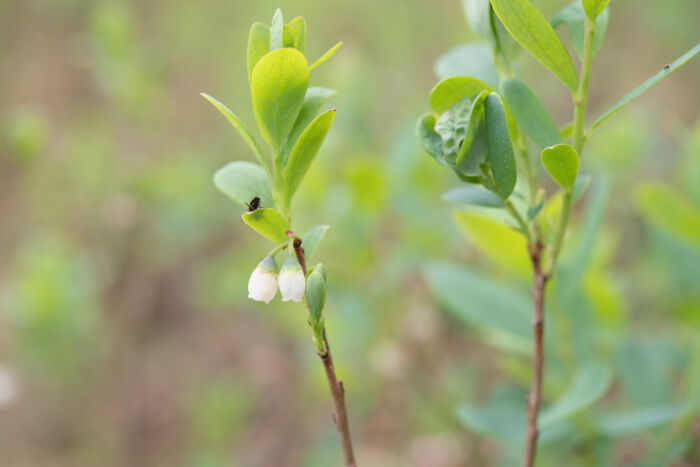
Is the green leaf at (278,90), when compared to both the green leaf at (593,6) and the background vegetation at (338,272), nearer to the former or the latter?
the green leaf at (593,6)

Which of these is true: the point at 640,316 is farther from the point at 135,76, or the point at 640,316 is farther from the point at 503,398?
the point at 135,76

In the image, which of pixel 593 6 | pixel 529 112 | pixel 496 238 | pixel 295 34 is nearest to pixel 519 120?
pixel 529 112

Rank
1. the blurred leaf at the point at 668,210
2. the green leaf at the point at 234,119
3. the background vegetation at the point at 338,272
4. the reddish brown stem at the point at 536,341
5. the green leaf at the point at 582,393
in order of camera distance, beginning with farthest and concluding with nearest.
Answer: the background vegetation at the point at 338,272
the blurred leaf at the point at 668,210
the green leaf at the point at 582,393
the reddish brown stem at the point at 536,341
the green leaf at the point at 234,119

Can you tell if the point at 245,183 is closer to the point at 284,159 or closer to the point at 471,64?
the point at 284,159

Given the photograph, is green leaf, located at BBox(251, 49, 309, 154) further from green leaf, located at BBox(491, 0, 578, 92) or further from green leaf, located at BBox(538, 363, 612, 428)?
green leaf, located at BBox(538, 363, 612, 428)

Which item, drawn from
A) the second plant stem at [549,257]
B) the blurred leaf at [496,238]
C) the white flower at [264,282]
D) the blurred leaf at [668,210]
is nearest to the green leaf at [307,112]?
the white flower at [264,282]

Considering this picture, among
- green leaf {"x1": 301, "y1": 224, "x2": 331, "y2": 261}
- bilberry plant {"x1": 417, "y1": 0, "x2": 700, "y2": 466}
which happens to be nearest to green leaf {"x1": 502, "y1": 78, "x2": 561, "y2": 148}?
bilberry plant {"x1": 417, "y1": 0, "x2": 700, "y2": 466}
